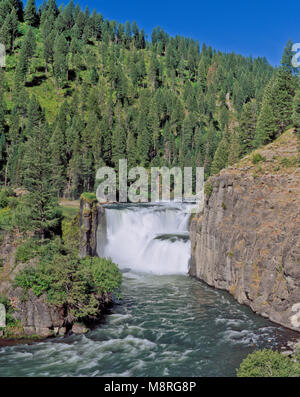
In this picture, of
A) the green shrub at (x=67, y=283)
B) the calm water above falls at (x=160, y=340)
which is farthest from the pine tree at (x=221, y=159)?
the green shrub at (x=67, y=283)

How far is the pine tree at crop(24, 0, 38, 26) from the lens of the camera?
162375 mm

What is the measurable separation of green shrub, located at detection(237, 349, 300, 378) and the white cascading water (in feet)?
89.5

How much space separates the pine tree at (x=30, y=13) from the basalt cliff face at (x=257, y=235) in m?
166

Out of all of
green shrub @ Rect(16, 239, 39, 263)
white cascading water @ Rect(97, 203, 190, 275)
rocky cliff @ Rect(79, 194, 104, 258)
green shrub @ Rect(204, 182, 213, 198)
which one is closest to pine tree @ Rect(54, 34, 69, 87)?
white cascading water @ Rect(97, 203, 190, 275)

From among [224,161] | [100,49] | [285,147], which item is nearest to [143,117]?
[224,161]

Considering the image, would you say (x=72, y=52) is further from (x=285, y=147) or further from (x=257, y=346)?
(x=257, y=346)

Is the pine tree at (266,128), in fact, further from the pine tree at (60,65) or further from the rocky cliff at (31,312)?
the pine tree at (60,65)

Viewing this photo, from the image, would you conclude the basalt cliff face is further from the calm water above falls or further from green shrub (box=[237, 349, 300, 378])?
green shrub (box=[237, 349, 300, 378])

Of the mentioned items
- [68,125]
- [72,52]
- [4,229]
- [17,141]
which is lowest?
[4,229]

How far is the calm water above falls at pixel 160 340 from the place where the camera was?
65.7 ft
